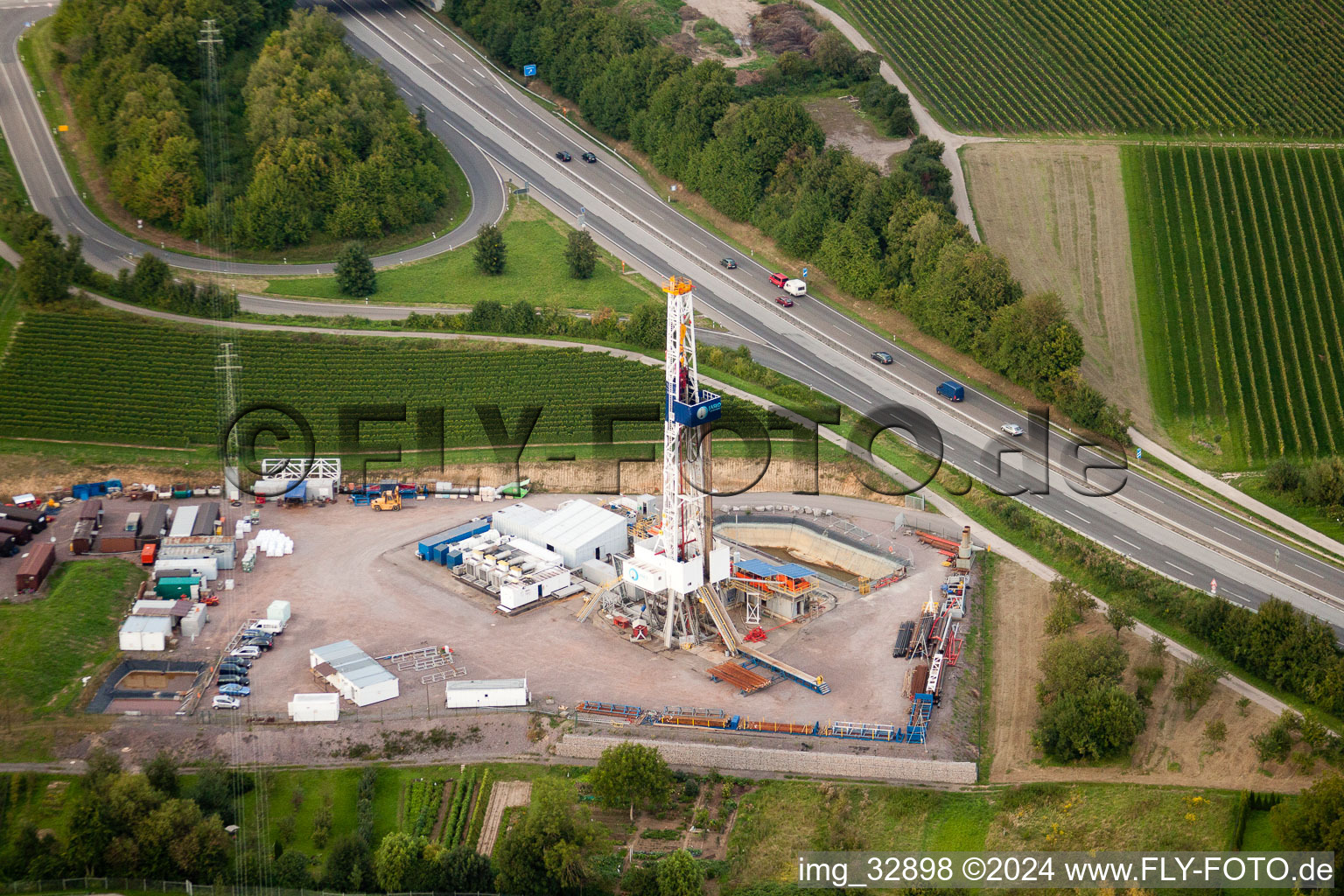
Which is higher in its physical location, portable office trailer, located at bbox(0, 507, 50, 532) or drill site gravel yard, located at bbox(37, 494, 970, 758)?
portable office trailer, located at bbox(0, 507, 50, 532)

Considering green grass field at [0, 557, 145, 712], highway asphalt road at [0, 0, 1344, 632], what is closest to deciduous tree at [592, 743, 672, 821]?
green grass field at [0, 557, 145, 712]

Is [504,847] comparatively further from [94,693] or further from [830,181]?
[830,181]

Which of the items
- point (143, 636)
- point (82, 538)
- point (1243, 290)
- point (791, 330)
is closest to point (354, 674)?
point (143, 636)

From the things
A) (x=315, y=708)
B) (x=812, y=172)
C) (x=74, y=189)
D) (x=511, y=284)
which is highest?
(x=812, y=172)

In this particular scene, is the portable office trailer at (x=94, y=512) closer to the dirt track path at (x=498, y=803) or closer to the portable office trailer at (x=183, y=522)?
the portable office trailer at (x=183, y=522)

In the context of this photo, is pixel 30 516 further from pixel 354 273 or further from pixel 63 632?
pixel 354 273

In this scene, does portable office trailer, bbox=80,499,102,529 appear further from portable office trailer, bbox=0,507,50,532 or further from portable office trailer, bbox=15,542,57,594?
portable office trailer, bbox=15,542,57,594
